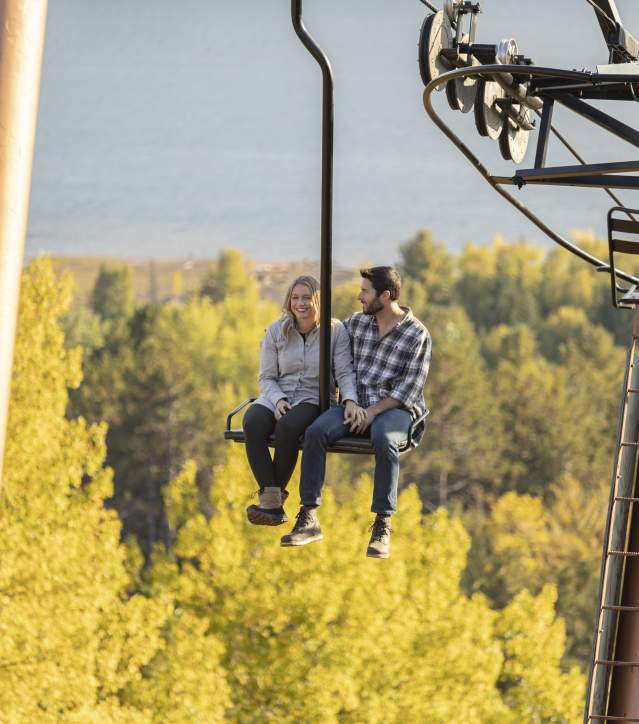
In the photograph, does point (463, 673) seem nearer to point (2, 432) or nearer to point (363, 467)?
point (2, 432)

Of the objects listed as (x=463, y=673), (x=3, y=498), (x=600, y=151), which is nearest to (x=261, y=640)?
(x=463, y=673)

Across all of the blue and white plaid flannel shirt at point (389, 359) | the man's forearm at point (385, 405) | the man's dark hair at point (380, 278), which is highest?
the man's dark hair at point (380, 278)

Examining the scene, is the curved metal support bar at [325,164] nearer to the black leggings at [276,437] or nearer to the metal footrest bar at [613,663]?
the black leggings at [276,437]

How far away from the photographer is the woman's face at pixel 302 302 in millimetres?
6527

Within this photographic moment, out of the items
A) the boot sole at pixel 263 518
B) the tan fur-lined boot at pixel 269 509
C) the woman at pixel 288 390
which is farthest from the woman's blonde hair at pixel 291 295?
the boot sole at pixel 263 518

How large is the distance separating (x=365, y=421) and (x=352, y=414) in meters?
0.07

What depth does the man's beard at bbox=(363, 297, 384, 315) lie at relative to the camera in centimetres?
Answer: 656

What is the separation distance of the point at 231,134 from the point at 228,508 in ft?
175

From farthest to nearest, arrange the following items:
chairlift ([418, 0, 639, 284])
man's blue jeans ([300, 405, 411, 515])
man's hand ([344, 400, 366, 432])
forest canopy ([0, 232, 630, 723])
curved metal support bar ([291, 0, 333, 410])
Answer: forest canopy ([0, 232, 630, 723])
man's hand ([344, 400, 366, 432])
man's blue jeans ([300, 405, 411, 515])
curved metal support bar ([291, 0, 333, 410])
chairlift ([418, 0, 639, 284])

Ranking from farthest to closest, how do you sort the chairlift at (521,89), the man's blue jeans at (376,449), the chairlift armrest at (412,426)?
the chairlift armrest at (412,426), the man's blue jeans at (376,449), the chairlift at (521,89)

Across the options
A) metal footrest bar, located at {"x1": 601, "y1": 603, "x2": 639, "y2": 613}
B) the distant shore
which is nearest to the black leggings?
metal footrest bar, located at {"x1": 601, "y1": 603, "x2": 639, "y2": 613}

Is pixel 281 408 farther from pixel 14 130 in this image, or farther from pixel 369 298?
pixel 14 130

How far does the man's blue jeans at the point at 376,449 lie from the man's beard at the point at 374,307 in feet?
1.50

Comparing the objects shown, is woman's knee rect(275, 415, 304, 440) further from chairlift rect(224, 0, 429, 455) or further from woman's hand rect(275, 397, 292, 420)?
chairlift rect(224, 0, 429, 455)
